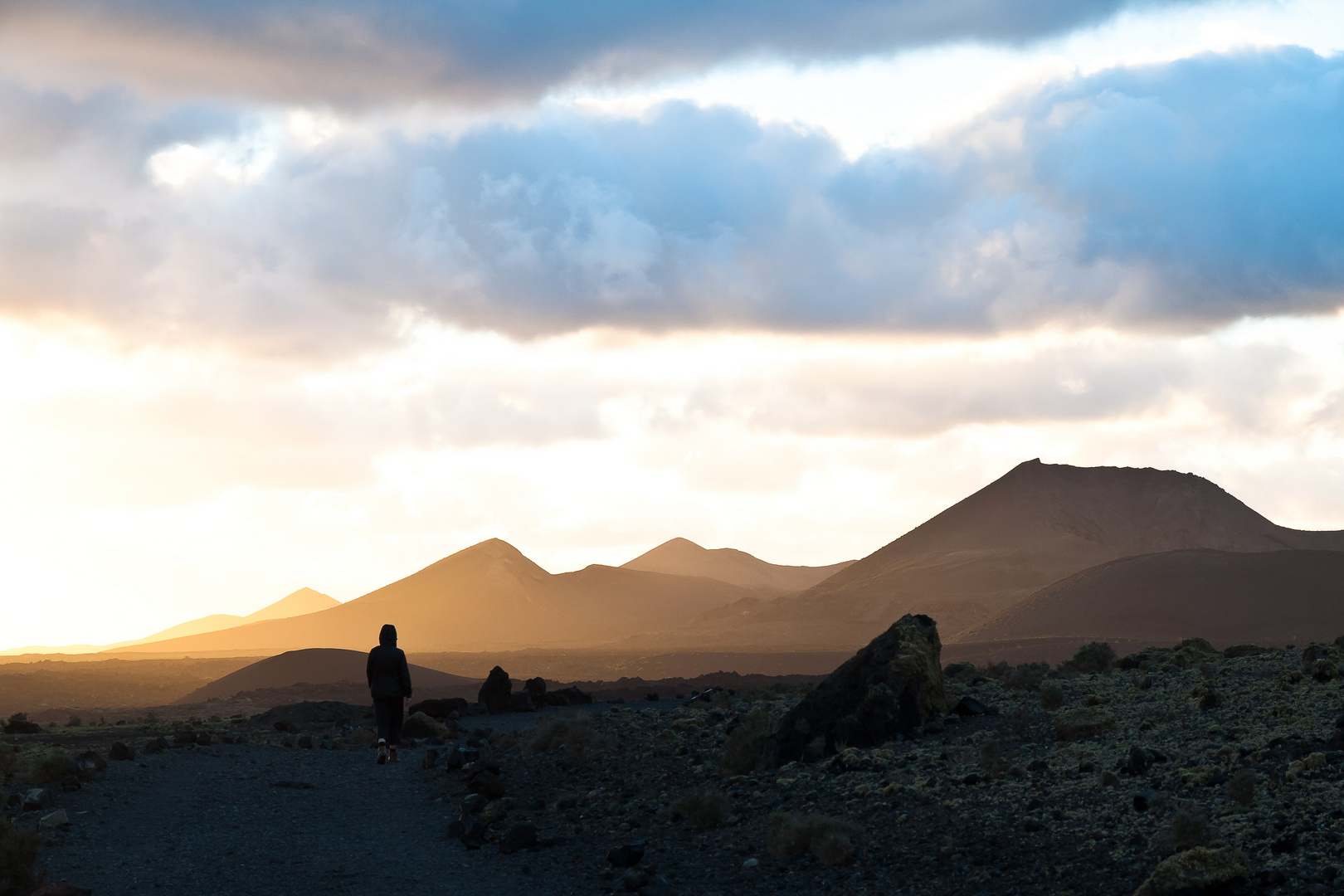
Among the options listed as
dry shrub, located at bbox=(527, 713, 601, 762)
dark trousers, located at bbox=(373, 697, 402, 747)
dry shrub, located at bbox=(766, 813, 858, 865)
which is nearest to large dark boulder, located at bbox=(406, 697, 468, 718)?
dark trousers, located at bbox=(373, 697, 402, 747)

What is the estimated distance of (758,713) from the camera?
17.1 meters

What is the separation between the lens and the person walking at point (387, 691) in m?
19.4

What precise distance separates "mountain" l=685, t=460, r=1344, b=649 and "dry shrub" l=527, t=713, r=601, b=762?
7752 cm

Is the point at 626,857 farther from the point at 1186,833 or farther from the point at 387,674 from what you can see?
the point at 387,674

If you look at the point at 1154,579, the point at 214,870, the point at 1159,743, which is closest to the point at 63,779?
the point at 214,870

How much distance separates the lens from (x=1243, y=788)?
33.2ft

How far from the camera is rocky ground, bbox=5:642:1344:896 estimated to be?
32.4 feet

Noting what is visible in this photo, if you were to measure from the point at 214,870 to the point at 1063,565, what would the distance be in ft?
413

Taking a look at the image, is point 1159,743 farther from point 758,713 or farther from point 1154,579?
point 1154,579

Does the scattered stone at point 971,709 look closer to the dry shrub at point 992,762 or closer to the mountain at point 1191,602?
the dry shrub at point 992,762

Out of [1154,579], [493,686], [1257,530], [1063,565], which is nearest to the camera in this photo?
[493,686]

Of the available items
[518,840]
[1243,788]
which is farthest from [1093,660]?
[518,840]

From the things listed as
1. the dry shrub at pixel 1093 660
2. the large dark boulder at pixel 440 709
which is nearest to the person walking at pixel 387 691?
the large dark boulder at pixel 440 709

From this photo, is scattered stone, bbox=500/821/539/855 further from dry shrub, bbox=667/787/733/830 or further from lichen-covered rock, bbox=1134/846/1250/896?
lichen-covered rock, bbox=1134/846/1250/896
